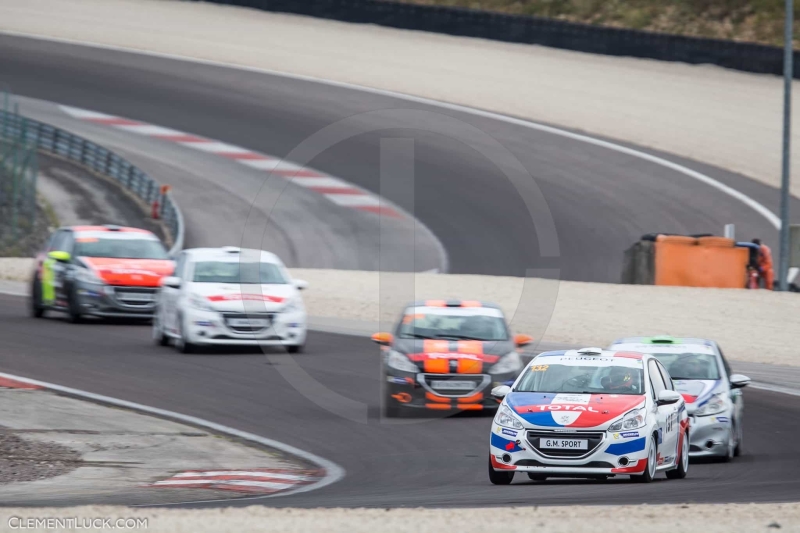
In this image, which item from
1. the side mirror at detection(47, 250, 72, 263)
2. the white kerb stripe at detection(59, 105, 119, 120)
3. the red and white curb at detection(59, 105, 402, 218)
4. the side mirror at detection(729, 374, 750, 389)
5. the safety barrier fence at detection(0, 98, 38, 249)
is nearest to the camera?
the side mirror at detection(729, 374, 750, 389)

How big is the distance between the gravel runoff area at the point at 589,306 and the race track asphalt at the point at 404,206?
2.95 m

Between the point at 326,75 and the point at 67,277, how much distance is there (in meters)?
29.6

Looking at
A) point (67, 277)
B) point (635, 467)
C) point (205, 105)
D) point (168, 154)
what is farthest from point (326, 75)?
point (635, 467)

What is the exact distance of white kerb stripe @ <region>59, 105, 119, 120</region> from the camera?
150 feet

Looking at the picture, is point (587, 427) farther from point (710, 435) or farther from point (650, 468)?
point (710, 435)

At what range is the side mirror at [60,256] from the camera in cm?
2197

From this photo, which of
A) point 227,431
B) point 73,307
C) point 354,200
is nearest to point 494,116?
point 354,200

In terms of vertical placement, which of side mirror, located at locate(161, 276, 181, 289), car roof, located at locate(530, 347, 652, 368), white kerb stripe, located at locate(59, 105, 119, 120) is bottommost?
side mirror, located at locate(161, 276, 181, 289)

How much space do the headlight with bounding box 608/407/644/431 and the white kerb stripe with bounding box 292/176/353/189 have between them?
29356mm

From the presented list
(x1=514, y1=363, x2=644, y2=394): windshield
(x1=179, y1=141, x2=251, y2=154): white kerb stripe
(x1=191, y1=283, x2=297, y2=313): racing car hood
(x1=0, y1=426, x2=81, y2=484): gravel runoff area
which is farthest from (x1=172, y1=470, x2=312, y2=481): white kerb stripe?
(x1=179, y1=141, x2=251, y2=154): white kerb stripe

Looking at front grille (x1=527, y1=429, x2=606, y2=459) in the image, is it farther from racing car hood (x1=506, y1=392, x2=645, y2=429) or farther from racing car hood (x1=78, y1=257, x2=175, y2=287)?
racing car hood (x1=78, y1=257, x2=175, y2=287)

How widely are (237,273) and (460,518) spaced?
12087mm

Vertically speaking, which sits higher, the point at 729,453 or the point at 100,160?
the point at 100,160

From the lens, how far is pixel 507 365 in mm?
15664
